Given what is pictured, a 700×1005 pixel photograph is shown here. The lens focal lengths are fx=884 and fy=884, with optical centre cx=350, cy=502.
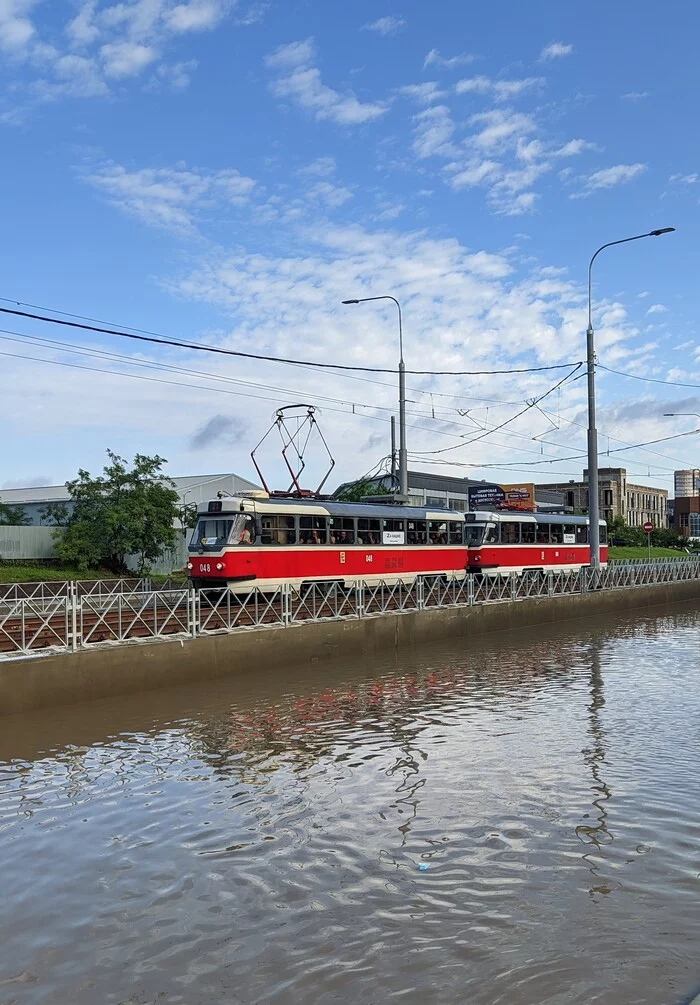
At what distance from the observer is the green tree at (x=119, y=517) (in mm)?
40156

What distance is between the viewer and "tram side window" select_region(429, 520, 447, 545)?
33.1 m

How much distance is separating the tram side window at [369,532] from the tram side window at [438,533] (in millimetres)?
3529

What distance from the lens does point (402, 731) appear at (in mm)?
14469

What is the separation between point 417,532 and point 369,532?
10.9 feet

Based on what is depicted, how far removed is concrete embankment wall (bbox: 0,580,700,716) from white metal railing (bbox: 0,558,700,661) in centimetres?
34

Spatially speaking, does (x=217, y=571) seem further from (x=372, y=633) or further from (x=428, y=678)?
(x=428, y=678)

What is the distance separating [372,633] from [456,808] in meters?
14.6

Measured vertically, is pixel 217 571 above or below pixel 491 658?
above

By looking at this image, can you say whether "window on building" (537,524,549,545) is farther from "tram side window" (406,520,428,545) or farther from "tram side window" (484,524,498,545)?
"tram side window" (406,520,428,545)

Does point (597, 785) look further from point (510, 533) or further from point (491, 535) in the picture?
point (510, 533)

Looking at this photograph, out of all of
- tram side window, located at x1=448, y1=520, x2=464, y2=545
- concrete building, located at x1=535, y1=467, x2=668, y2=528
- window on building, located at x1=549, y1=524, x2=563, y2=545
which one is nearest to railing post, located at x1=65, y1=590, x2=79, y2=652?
tram side window, located at x1=448, y1=520, x2=464, y2=545

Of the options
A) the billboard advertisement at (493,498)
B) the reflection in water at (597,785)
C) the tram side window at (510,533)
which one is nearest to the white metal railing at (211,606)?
the tram side window at (510,533)

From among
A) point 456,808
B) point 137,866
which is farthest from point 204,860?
point 456,808

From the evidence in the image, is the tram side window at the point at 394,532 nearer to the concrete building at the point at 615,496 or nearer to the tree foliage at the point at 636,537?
the tree foliage at the point at 636,537
